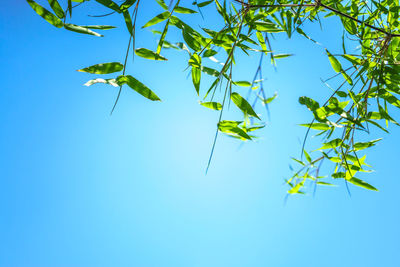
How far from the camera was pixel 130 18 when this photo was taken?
1.09 ft

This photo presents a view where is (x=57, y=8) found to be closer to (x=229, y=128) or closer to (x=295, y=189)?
(x=229, y=128)

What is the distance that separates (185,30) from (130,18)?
65mm

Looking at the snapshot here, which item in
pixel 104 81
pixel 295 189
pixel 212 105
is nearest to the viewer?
pixel 104 81

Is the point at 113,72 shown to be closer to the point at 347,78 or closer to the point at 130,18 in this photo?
the point at 130,18

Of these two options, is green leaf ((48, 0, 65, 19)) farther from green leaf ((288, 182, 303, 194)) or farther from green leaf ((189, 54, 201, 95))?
green leaf ((288, 182, 303, 194))

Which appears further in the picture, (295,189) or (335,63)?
(295,189)

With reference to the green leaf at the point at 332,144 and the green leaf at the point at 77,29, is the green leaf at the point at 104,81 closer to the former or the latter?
the green leaf at the point at 77,29

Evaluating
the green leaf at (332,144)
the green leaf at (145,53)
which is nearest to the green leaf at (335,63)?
the green leaf at (332,144)

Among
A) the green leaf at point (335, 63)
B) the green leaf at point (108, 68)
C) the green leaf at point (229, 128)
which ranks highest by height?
the green leaf at point (335, 63)

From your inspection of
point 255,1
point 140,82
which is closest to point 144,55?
point 140,82

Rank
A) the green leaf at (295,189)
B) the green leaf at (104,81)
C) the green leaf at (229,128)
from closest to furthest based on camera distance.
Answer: the green leaf at (104,81) → the green leaf at (229,128) → the green leaf at (295,189)

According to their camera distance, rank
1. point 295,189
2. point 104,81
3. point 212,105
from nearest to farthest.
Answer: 1. point 104,81
2. point 212,105
3. point 295,189

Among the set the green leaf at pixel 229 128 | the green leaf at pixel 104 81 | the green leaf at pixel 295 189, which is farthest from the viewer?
the green leaf at pixel 295 189

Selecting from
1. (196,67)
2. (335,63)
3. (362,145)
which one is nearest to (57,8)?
(196,67)
